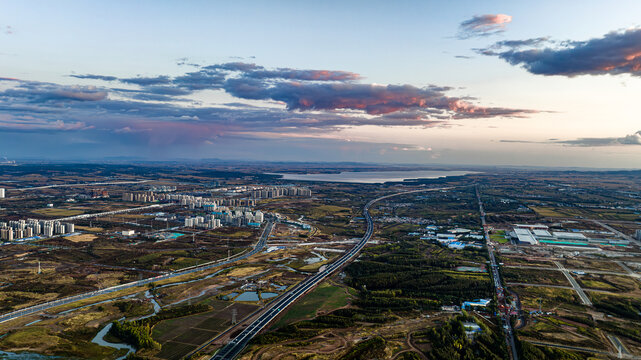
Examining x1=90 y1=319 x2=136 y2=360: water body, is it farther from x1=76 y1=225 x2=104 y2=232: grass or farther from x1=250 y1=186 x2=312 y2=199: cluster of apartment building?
x1=250 y1=186 x2=312 y2=199: cluster of apartment building

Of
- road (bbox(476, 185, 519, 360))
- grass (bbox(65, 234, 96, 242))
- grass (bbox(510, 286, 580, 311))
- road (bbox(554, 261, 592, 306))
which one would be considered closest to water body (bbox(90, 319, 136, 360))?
road (bbox(476, 185, 519, 360))

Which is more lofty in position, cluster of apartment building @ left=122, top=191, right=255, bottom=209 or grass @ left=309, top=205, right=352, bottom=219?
cluster of apartment building @ left=122, top=191, right=255, bottom=209

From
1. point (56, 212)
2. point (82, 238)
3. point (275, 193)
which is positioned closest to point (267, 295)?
point (82, 238)

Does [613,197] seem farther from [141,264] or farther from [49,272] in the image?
[49,272]

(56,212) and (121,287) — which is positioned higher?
(56,212)

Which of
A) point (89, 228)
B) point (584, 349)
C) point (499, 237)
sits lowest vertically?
point (89, 228)

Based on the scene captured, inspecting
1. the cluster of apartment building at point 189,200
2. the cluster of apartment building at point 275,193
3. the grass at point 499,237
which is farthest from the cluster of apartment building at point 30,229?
the grass at point 499,237

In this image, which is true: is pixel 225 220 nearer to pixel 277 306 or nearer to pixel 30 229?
pixel 30 229
